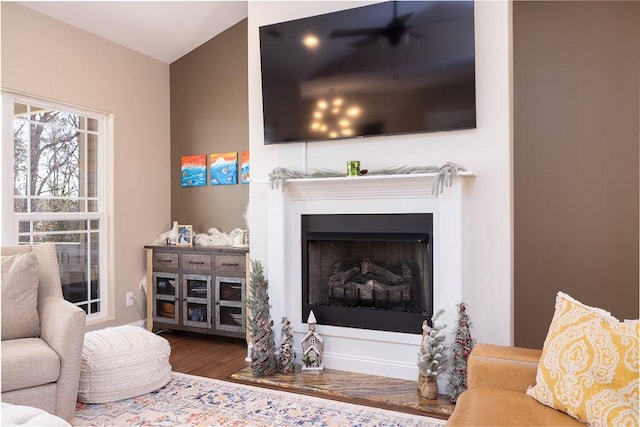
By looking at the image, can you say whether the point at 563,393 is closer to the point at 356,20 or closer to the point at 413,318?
the point at 413,318

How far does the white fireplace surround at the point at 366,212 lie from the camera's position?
2.78 meters

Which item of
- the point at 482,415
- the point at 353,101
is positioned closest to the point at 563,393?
the point at 482,415

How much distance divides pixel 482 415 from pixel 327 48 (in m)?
2.44

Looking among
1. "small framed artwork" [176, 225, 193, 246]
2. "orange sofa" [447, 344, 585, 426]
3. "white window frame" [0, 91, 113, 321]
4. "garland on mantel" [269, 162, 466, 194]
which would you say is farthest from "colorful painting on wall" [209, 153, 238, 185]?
"orange sofa" [447, 344, 585, 426]

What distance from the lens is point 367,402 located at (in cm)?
266

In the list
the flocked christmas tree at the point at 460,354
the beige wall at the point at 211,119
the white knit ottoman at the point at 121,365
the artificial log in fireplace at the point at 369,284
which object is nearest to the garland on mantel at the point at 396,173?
the artificial log in fireplace at the point at 369,284

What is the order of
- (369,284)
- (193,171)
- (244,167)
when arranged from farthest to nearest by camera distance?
(193,171), (244,167), (369,284)

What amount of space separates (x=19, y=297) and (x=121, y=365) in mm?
689

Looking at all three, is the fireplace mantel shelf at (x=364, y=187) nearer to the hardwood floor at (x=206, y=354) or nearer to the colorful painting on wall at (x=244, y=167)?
the colorful painting on wall at (x=244, y=167)

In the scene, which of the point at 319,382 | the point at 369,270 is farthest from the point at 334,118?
the point at 319,382

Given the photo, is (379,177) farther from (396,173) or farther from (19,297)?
(19,297)

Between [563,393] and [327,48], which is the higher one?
[327,48]

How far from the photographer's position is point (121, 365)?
8.92 feet

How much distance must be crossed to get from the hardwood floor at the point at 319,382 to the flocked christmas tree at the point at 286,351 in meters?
0.07
